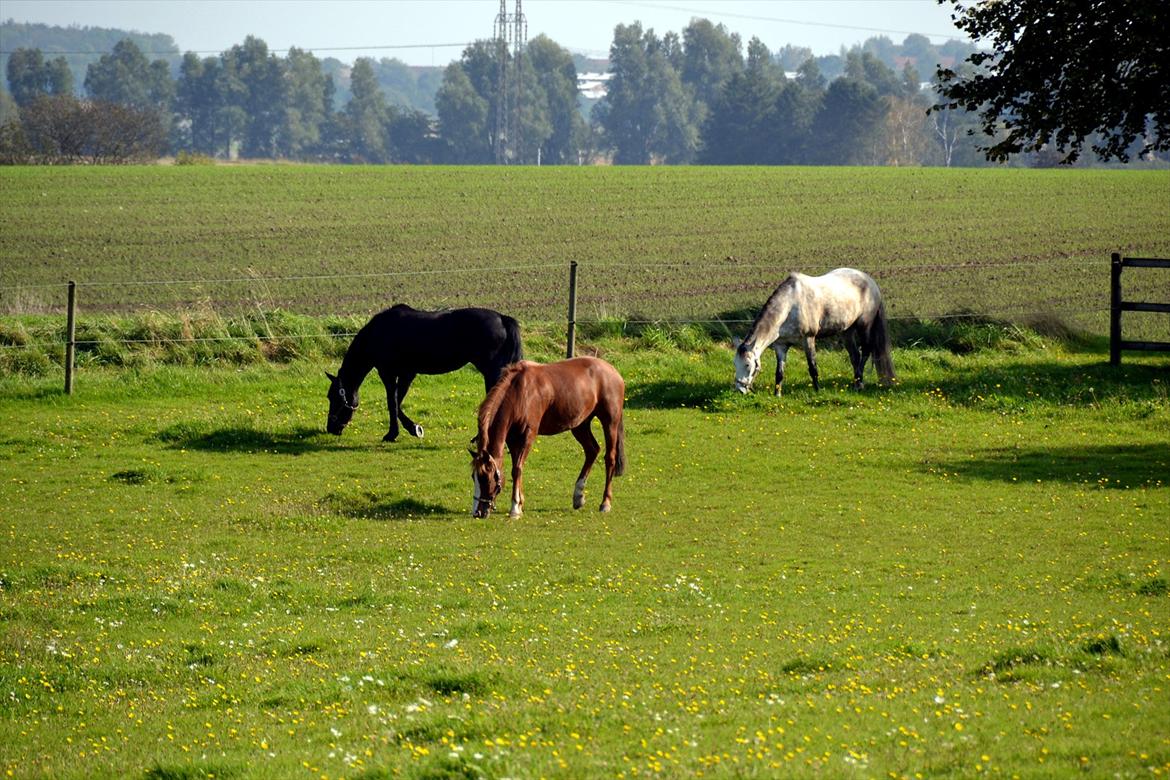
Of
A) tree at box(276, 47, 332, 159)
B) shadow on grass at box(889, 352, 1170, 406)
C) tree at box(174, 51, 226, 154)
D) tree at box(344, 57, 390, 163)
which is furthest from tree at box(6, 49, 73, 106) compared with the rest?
shadow on grass at box(889, 352, 1170, 406)

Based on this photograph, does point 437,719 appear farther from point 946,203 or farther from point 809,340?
point 946,203

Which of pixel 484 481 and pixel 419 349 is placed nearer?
pixel 484 481

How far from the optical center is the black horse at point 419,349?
17.2 metres

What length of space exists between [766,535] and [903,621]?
3258 mm

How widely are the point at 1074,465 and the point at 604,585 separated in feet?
23.8

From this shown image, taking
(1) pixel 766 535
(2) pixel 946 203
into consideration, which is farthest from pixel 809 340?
(2) pixel 946 203

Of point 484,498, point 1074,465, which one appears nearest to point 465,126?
point 1074,465

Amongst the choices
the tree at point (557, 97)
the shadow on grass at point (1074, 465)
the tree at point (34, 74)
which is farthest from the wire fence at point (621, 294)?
the tree at point (34, 74)

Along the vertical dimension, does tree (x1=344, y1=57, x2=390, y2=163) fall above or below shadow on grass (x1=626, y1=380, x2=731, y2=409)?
above

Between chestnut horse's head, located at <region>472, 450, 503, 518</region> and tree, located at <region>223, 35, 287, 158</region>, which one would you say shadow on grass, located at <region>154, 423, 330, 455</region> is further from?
tree, located at <region>223, 35, 287, 158</region>

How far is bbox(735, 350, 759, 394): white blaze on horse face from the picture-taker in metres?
19.5

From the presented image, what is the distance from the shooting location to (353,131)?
14338cm

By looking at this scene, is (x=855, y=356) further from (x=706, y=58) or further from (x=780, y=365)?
(x=706, y=58)

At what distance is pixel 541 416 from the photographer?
1395 centimetres
